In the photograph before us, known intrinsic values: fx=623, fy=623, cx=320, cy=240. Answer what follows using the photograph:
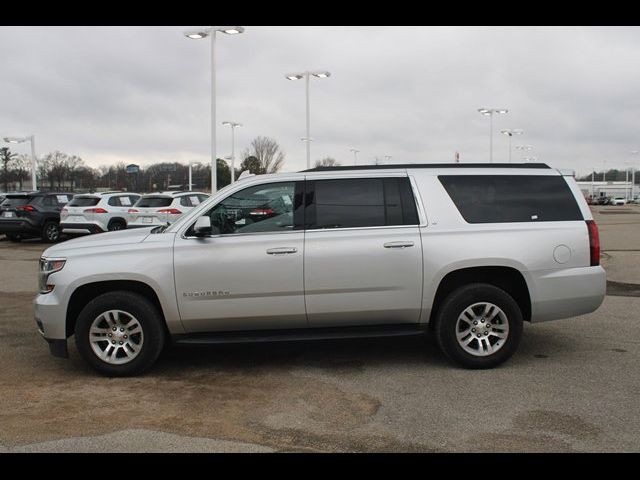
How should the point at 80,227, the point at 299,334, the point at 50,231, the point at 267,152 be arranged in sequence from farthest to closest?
the point at 267,152 < the point at 50,231 < the point at 80,227 < the point at 299,334

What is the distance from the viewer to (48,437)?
4289mm

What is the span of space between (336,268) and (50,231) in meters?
17.7

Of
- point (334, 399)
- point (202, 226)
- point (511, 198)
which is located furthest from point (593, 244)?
point (202, 226)

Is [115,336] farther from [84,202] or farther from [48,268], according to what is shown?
[84,202]

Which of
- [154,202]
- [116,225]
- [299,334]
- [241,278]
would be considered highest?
[154,202]

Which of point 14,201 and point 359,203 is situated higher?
point 14,201

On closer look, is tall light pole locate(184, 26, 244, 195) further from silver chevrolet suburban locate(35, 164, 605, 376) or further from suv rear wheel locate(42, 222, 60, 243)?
silver chevrolet suburban locate(35, 164, 605, 376)

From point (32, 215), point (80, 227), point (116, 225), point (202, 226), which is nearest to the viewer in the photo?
point (202, 226)

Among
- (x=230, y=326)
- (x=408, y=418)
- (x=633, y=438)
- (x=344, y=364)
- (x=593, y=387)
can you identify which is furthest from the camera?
(x=344, y=364)

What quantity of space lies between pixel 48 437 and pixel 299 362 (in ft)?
8.21

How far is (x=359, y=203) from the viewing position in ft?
19.1

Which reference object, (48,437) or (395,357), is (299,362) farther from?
(48,437)

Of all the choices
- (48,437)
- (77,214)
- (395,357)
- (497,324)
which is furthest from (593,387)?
(77,214)

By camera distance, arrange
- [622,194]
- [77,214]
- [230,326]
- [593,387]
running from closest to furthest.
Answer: [593,387] < [230,326] < [77,214] < [622,194]
